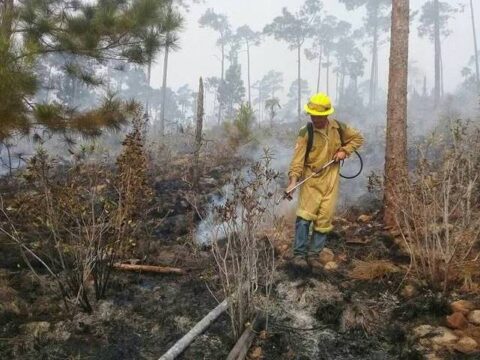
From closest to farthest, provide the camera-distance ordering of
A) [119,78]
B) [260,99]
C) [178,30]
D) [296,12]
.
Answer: [178,30] < [296,12] < [119,78] < [260,99]

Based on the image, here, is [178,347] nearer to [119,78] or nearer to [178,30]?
[178,30]

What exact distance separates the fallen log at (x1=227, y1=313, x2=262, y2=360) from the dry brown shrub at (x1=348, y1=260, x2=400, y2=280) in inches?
58.1

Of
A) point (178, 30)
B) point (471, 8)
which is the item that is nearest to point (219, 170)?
point (178, 30)

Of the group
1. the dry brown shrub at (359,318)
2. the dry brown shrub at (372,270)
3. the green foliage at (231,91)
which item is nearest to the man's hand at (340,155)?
the dry brown shrub at (372,270)

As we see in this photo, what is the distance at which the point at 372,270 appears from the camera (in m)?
4.02

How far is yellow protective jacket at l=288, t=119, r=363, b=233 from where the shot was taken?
4320 mm

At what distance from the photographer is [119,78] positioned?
45.4m

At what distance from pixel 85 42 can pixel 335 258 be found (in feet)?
13.7

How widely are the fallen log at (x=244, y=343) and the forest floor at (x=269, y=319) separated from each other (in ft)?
0.25

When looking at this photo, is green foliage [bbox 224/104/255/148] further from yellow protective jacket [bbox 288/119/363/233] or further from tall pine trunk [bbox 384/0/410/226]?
yellow protective jacket [bbox 288/119/363/233]

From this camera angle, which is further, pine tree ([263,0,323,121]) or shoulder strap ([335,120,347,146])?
pine tree ([263,0,323,121])

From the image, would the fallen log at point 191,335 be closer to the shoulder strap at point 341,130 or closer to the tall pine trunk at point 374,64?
the shoulder strap at point 341,130

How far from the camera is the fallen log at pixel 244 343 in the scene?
255 cm

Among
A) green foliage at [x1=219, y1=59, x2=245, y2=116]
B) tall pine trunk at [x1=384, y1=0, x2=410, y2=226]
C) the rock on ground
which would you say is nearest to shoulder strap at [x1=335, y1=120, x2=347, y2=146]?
tall pine trunk at [x1=384, y1=0, x2=410, y2=226]
